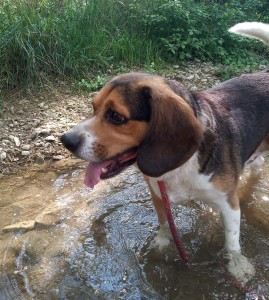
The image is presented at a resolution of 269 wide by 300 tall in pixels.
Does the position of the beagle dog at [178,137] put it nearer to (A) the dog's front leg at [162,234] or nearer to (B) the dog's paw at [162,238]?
(A) the dog's front leg at [162,234]

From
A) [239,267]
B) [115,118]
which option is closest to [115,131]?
[115,118]

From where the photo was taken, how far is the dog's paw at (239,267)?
309 cm

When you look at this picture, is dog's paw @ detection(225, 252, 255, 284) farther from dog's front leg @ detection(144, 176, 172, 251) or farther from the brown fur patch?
the brown fur patch

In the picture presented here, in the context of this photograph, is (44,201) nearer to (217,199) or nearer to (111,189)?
(111,189)

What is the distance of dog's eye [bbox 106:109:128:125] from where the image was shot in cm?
244

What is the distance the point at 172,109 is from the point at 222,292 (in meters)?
1.39

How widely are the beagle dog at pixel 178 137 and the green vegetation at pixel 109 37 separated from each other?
2977mm

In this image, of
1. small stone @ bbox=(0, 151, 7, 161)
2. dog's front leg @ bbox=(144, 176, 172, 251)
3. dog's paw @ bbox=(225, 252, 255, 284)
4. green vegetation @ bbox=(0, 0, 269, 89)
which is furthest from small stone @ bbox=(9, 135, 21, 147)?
dog's paw @ bbox=(225, 252, 255, 284)

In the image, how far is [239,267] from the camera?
3139 mm

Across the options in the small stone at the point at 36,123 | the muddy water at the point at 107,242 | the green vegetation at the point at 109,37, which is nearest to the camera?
the muddy water at the point at 107,242

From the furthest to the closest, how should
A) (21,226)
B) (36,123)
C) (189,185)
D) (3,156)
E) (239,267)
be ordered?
(36,123) < (3,156) < (21,226) < (239,267) < (189,185)

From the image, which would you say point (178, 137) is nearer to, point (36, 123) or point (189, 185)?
point (189, 185)

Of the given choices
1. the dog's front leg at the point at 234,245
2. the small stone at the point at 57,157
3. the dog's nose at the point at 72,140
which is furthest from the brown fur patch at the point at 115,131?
the small stone at the point at 57,157

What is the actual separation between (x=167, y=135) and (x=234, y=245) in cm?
121
